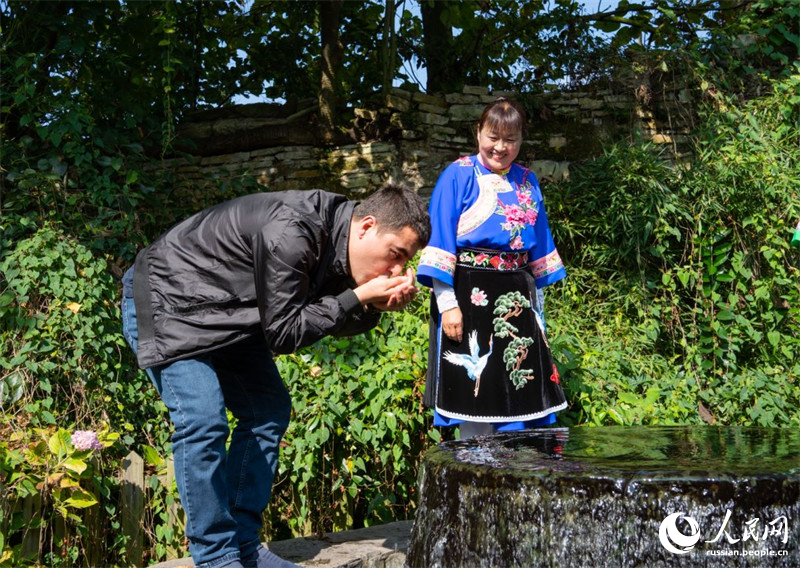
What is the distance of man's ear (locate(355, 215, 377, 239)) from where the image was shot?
2.52 metres

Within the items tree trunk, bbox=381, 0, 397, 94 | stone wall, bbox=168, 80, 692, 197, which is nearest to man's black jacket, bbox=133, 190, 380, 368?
stone wall, bbox=168, 80, 692, 197

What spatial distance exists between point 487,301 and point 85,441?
1.65 meters

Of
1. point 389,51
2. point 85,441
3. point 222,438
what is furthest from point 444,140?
point 222,438

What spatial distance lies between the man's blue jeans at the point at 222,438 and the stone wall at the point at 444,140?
3420 mm

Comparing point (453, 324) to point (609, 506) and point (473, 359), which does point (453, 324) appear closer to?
point (473, 359)

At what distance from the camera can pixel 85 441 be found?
11.2 feet

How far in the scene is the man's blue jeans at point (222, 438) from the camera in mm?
2504

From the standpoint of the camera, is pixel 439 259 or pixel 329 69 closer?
pixel 439 259

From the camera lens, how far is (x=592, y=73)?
6910mm

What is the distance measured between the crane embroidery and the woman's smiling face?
2.27 feet

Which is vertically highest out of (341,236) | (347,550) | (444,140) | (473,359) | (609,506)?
(444,140)

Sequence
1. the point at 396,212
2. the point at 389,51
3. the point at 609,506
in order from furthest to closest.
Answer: the point at 389,51, the point at 396,212, the point at 609,506

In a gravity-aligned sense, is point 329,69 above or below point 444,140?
above

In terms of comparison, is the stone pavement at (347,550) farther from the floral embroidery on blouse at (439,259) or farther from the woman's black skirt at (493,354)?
the floral embroidery on blouse at (439,259)
